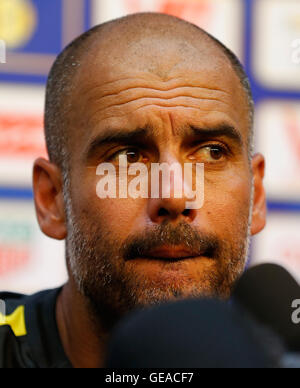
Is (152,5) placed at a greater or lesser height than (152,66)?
greater

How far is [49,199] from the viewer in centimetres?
177

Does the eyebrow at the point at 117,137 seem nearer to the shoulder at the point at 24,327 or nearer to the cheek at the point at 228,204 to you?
the cheek at the point at 228,204

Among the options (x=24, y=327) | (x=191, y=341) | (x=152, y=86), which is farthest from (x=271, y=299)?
(x=24, y=327)

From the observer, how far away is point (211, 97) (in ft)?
5.30

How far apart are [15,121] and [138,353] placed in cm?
234

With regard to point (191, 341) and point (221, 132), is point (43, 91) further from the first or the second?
point (191, 341)

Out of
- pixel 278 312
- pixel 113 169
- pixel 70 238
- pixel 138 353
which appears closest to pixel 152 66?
pixel 113 169

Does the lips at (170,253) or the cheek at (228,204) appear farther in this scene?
the cheek at (228,204)

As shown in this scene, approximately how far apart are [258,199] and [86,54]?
59 centimetres

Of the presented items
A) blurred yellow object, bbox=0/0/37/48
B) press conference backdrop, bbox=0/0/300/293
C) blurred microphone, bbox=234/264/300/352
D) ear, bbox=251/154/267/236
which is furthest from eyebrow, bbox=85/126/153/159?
blurred yellow object, bbox=0/0/37/48

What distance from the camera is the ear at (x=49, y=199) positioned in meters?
1.73

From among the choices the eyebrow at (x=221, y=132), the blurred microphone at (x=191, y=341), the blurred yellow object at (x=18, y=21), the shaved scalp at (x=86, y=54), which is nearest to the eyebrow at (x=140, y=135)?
the eyebrow at (x=221, y=132)

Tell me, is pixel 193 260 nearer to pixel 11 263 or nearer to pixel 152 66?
pixel 152 66

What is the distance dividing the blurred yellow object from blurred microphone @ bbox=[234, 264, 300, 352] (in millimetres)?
2044
